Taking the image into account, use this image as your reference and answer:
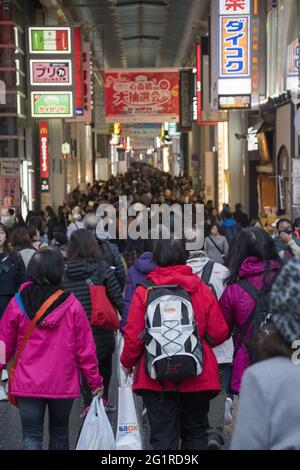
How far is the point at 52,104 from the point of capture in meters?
21.3

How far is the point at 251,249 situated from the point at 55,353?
1298mm

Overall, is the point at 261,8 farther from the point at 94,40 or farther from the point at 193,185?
the point at 193,185

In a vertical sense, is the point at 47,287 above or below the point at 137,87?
below

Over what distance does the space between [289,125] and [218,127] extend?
14.1m

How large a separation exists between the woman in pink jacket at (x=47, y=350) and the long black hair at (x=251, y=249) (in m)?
0.95

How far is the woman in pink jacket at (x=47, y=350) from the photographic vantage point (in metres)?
4.95

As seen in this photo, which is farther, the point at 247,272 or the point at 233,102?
the point at 233,102

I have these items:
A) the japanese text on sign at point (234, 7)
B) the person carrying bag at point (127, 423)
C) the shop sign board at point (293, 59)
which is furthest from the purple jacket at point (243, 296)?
the japanese text on sign at point (234, 7)

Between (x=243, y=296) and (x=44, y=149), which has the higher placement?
(x=44, y=149)

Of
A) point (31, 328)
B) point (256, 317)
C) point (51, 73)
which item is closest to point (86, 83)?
point (51, 73)

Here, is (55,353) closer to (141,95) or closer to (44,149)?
(44,149)

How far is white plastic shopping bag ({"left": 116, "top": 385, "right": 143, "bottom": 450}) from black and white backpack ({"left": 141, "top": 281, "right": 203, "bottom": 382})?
52.7 inches

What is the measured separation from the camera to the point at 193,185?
46094 mm
